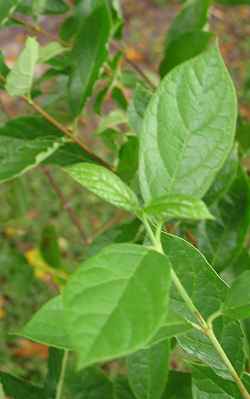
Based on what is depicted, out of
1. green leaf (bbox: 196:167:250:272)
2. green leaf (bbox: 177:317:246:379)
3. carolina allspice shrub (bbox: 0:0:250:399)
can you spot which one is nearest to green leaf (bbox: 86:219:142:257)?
carolina allspice shrub (bbox: 0:0:250:399)

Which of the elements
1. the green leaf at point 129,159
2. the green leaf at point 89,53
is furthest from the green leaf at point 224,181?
the green leaf at point 89,53

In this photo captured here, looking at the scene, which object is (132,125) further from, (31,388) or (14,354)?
(14,354)

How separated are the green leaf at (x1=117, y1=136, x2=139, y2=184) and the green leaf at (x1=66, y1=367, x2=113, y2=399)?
0.33 metres

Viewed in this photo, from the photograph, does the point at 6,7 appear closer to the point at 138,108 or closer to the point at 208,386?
the point at 138,108

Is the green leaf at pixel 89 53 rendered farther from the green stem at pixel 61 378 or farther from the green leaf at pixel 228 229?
the green stem at pixel 61 378

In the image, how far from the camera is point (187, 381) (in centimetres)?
106

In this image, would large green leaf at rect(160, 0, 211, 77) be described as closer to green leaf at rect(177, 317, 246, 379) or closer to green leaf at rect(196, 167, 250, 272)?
green leaf at rect(196, 167, 250, 272)

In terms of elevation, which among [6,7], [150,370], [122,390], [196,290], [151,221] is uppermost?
[6,7]

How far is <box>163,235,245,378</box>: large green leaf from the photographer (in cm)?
83

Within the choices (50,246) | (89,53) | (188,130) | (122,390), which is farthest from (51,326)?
(50,246)

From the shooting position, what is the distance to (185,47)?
1270 mm

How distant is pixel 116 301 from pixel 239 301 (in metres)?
0.22

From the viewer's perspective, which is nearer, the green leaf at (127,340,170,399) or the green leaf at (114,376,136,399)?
the green leaf at (127,340,170,399)

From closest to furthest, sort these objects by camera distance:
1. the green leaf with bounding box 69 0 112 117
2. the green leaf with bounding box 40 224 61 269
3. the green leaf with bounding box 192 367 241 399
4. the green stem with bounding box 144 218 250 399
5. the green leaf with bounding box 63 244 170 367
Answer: the green leaf with bounding box 63 244 170 367, the green stem with bounding box 144 218 250 399, the green leaf with bounding box 192 367 241 399, the green leaf with bounding box 69 0 112 117, the green leaf with bounding box 40 224 61 269
